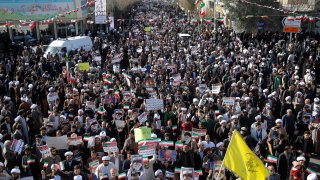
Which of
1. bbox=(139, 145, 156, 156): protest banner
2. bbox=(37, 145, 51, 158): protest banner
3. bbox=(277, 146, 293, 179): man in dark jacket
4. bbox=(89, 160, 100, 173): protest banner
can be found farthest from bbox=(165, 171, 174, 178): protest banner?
bbox=(37, 145, 51, 158): protest banner

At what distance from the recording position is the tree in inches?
1267

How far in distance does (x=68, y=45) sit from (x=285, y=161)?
18851mm

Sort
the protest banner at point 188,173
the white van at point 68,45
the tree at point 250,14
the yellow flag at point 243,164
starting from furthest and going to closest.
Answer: the tree at point 250,14, the white van at point 68,45, the protest banner at point 188,173, the yellow flag at point 243,164

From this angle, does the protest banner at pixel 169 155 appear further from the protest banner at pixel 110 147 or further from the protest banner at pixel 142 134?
the protest banner at pixel 110 147

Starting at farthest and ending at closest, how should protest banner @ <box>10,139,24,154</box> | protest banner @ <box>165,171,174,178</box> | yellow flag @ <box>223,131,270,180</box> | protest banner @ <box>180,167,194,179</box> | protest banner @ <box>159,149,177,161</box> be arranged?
→ protest banner @ <box>10,139,24,154</box>, protest banner @ <box>159,149,177,161</box>, protest banner @ <box>165,171,174,178</box>, protest banner @ <box>180,167,194,179</box>, yellow flag @ <box>223,131,270,180</box>

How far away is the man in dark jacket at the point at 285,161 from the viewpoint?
8820 millimetres

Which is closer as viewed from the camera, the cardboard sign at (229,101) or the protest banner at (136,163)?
the protest banner at (136,163)

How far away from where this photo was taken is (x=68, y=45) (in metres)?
25.3

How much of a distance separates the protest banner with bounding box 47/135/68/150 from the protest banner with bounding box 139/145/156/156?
6.93ft

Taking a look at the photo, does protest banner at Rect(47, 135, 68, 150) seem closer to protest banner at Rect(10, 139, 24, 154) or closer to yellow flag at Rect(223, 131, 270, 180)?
protest banner at Rect(10, 139, 24, 154)

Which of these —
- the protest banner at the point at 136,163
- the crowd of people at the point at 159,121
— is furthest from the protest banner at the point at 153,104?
the protest banner at the point at 136,163

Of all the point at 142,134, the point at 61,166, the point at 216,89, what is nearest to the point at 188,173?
the point at 142,134

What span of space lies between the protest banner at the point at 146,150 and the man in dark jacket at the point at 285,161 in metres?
2.68

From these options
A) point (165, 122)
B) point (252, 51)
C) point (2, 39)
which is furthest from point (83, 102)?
point (2, 39)
